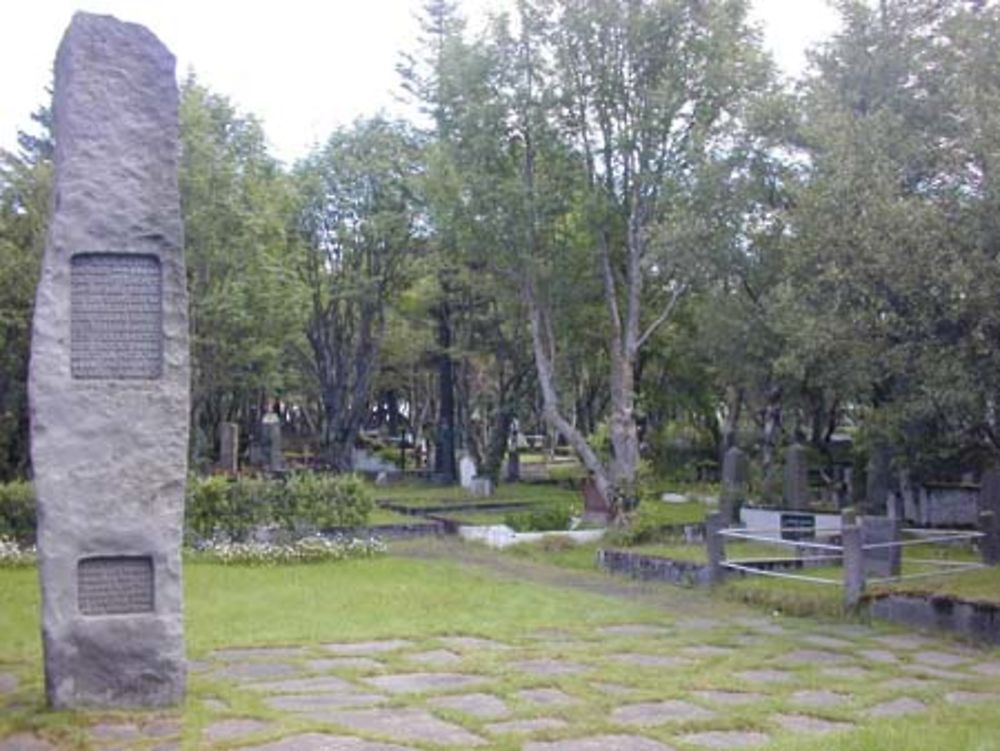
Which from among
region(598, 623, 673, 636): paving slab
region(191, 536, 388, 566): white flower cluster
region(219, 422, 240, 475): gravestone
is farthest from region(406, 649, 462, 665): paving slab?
region(219, 422, 240, 475): gravestone

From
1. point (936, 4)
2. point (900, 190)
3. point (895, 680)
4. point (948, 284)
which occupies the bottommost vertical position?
point (895, 680)

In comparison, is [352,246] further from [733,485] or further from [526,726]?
[526,726]

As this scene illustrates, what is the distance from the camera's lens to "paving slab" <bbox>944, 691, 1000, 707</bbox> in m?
8.00

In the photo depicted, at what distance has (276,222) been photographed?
1083 inches

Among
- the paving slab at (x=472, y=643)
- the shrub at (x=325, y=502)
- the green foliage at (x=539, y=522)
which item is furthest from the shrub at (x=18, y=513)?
the paving slab at (x=472, y=643)

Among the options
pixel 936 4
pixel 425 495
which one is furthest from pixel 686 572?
pixel 425 495

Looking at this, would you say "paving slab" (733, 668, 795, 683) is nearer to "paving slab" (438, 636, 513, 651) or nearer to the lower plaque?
"paving slab" (438, 636, 513, 651)

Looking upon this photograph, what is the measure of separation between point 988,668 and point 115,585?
6989mm

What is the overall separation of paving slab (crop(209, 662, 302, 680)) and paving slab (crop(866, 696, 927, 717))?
4260 millimetres

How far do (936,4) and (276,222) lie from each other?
15297 millimetres

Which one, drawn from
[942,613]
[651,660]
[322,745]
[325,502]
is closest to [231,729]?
[322,745]

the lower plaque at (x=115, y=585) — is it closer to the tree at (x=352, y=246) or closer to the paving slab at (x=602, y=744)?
the paving slab at (x=602, y=744)

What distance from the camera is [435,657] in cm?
948

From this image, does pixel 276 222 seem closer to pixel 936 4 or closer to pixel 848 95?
pixel 848 95
